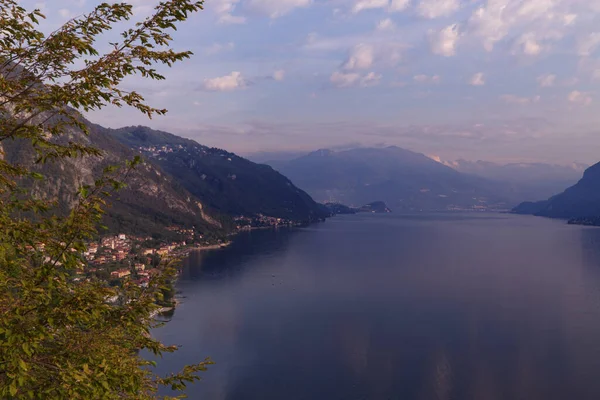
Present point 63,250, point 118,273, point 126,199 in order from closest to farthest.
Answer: point 63,250, point 118,273, point 126,199

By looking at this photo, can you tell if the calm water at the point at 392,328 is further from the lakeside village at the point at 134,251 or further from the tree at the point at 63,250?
the tree at the point at 63,250

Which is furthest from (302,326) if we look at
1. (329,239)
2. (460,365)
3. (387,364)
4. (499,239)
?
(499,239)

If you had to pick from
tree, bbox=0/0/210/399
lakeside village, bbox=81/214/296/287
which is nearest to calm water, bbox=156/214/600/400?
lakeside village, bbox=81/214/296/287

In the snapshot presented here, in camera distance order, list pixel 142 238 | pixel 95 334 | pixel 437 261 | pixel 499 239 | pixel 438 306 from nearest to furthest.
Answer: pixel 95 334 → pixel 438 306 → pixel 437 261 → pixel 142 238 → pixel 499 239

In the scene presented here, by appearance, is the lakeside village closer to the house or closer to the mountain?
the house

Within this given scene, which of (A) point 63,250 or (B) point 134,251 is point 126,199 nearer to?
(B) point 134,251

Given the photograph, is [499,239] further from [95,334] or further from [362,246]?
[95,334]

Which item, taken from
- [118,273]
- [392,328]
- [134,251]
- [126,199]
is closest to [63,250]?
[392,328]
